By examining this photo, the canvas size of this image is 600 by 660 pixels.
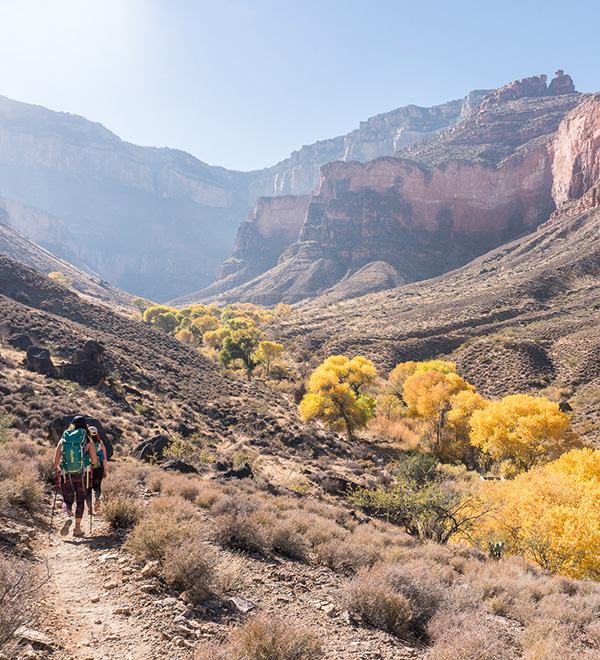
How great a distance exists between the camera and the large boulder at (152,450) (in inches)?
559

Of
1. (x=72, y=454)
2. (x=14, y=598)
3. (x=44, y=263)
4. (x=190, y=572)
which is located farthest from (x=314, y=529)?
(x=44, y=263)

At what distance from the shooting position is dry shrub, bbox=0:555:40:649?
3.08 metres

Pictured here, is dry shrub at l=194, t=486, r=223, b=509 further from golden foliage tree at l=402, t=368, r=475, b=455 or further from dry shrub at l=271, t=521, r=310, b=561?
golden foliage tree at l=402, t=368, r=475, b=455

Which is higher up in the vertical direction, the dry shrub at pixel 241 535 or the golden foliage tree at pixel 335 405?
the dry shrub at pixel 241 535

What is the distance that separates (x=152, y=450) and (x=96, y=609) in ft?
35.8

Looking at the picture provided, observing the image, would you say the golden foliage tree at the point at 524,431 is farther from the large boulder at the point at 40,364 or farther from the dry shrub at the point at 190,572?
the large boulder at the point at 40,364

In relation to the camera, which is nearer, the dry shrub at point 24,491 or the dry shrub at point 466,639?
the dry shrub at point 466,639

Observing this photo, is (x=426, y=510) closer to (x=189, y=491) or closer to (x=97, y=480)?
(x=189, y=491)

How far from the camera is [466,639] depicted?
4344 mm

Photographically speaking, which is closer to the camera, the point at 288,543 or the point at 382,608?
the point at 382,608

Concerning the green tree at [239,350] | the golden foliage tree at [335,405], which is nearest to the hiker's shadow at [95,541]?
the golden foliage tree at [335,405]

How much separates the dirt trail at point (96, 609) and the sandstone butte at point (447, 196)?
415 ft

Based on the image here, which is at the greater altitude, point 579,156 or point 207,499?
point 579,156

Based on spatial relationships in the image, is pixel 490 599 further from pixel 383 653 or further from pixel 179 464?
pixel 179 464
